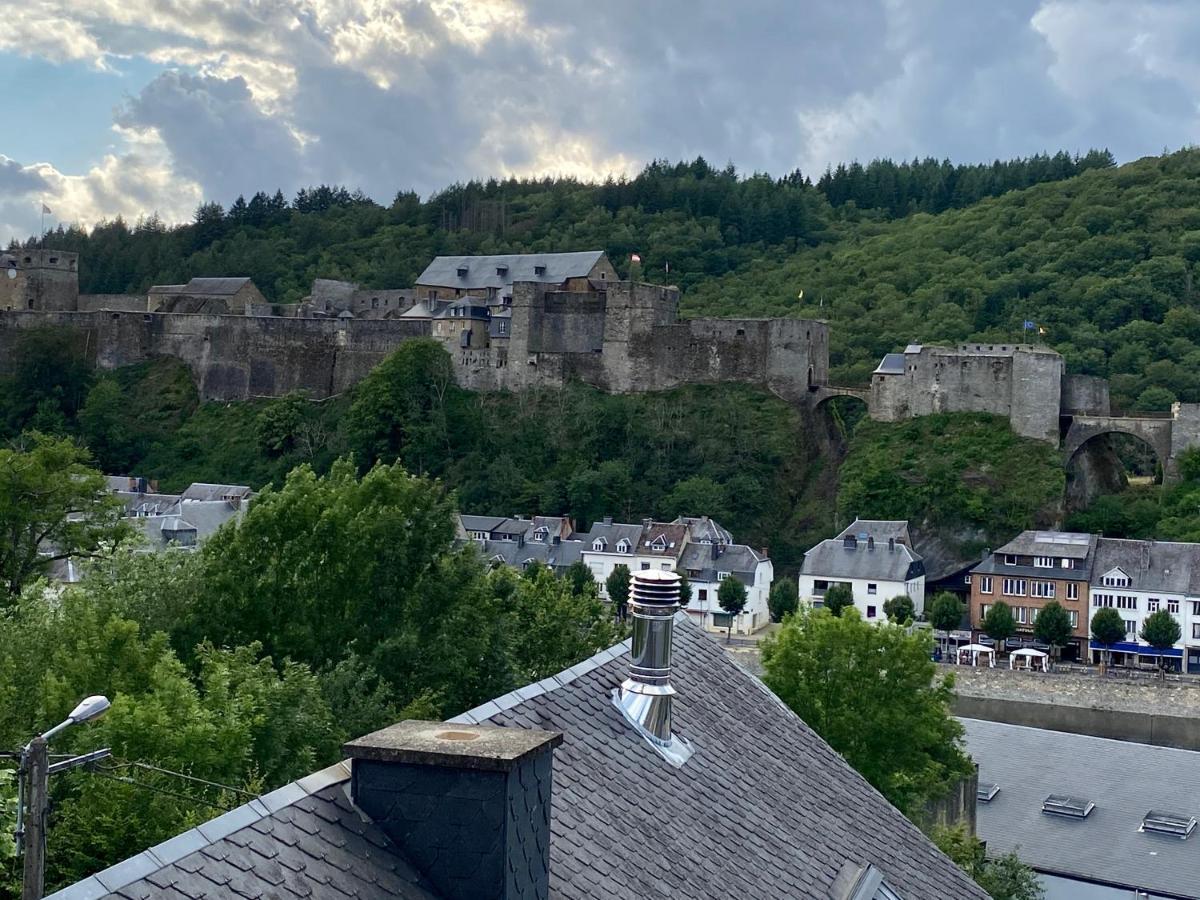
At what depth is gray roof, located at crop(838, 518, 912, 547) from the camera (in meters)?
46.7

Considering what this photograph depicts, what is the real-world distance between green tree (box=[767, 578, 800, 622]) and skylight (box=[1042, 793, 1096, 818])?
69.0 ft

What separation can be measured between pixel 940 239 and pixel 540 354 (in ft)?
119

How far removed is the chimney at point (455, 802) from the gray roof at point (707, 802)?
0.60m

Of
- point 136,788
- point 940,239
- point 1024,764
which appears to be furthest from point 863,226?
point 136,788

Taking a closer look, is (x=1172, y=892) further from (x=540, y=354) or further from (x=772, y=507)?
(x=540, y=354)

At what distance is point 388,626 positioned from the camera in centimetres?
1777

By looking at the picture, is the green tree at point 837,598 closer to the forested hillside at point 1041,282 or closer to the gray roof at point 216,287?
the forested hillside at point 1041,282

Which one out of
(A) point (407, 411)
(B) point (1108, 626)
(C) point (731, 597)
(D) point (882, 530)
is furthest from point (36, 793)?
(A) point (407, 411)

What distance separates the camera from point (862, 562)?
4597 cm

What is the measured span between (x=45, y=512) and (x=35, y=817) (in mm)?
21743

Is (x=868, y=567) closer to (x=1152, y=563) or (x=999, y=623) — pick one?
(x=999, y=623)

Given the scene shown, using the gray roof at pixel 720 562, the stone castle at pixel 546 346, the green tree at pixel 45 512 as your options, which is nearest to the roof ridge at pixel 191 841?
the green tree at pixel 45 512

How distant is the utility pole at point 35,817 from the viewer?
632 cm

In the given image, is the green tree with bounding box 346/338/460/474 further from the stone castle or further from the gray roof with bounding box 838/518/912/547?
the gray roof with bounding box 838/518/912/547
